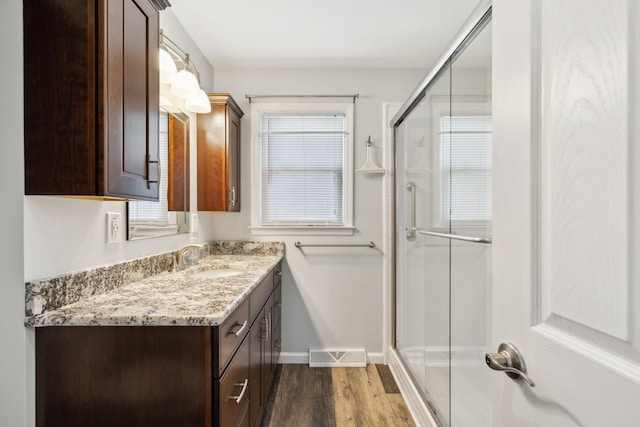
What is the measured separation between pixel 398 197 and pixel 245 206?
121cm

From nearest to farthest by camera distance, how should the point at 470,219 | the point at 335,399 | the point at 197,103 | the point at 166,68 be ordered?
the point at 470,219 → the point at 166,68 → the point at 197,103 → the point at 335,399

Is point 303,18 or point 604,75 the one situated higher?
point 303,18

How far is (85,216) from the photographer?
55.3 inches

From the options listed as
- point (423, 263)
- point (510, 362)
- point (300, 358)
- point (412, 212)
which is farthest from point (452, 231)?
point (300, 358)

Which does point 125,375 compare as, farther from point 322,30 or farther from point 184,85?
point 322,30

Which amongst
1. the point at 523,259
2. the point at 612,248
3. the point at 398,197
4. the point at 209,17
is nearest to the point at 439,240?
the point at 398,197

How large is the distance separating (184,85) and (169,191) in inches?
23.4

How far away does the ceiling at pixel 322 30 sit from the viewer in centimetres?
210

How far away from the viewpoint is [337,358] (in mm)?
2879

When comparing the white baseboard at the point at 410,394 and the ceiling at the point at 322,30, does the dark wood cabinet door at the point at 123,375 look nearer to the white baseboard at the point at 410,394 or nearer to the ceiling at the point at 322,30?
the white baseboard at the point at 410,394

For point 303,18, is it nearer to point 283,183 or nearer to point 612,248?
point 283,183

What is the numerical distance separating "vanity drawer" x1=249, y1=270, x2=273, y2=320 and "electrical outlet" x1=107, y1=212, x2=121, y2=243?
0.64 m

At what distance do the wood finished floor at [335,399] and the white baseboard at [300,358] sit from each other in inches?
1.9

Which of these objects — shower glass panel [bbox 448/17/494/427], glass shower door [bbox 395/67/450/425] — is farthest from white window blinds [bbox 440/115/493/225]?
glass shower door [bbox 395/67/450/425]
